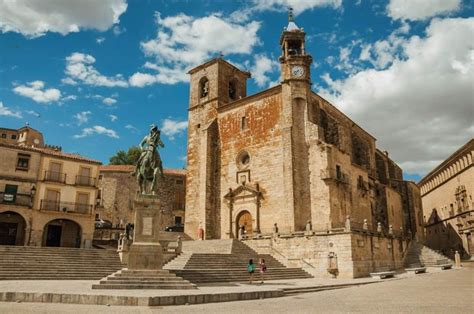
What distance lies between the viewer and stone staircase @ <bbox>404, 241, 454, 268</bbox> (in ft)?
81.8

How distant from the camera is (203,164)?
28.0 m

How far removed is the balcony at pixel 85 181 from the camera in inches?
1032

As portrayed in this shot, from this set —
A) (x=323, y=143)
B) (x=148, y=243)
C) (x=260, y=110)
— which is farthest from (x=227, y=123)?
(x=148, y=243)

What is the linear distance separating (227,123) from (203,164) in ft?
12.2

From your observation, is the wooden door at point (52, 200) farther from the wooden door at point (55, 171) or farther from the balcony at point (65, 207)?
the wooden door at point (55, 171)

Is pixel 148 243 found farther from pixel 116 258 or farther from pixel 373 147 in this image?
pixel 373 147

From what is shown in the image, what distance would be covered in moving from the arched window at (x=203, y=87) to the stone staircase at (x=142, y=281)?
21763 mm

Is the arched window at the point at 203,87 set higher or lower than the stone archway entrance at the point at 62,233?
higher

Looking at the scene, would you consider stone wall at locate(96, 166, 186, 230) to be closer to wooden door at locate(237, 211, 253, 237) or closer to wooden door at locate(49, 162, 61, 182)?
wooden door at locate(49, 162, 61, 182)

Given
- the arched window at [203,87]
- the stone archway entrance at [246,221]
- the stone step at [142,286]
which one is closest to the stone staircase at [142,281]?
the stone step at [142,286]

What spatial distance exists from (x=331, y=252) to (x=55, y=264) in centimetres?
1242

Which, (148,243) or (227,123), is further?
(227,123)

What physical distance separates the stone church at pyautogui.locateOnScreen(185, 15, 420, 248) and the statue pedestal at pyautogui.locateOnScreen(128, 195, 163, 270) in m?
9.92

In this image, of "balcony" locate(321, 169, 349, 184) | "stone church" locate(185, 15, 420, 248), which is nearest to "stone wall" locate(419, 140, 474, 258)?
"stone church" locate(185, 15, 420, 248)
